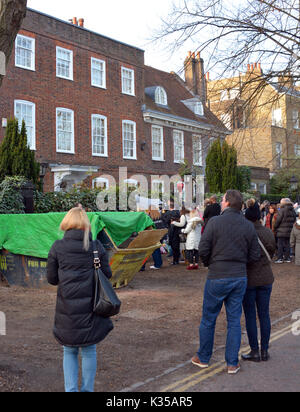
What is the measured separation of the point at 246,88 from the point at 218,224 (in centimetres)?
558

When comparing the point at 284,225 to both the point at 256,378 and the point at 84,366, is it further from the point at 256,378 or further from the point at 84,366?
the point at 84,366

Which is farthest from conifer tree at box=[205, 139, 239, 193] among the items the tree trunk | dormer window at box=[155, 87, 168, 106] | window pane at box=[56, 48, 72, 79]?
the tree trunk

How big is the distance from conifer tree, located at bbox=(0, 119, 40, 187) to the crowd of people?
11.4 meters

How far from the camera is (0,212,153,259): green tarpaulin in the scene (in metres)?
9.66

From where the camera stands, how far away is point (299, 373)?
495cm

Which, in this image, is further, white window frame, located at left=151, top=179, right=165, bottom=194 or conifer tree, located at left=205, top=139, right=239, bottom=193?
white window frame, located at left=151, top=179, right=165, bottom=194

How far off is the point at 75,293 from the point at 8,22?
9.66 feet

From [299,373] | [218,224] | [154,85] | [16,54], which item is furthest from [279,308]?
[154,85]

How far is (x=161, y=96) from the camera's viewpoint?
94.9 ft

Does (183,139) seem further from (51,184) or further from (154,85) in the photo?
(51,184)

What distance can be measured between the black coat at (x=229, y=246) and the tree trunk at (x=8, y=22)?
2.82 metres

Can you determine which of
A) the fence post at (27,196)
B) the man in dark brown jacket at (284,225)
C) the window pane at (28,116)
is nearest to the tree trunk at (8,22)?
the fence post at (27,196)

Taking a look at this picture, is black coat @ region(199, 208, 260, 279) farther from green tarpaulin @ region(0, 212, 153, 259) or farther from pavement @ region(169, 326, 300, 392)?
green tarpaulin @ region(0, 212, 153, 259)

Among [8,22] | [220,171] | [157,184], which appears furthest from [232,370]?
[157,184]
